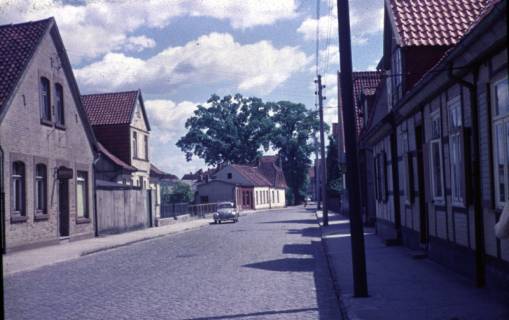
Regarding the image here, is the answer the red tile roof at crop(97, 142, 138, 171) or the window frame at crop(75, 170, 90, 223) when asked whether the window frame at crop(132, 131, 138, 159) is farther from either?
the window frame at crop(75, 170, 90, 223)

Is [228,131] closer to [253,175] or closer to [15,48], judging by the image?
[253,175]

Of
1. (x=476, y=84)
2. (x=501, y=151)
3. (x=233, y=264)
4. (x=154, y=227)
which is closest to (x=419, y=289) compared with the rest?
(x=501, y=151)

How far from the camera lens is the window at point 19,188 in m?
20.0

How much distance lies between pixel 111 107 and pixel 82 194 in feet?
A: 46.0

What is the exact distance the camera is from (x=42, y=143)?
72.1ft

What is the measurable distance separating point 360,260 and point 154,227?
2675cm

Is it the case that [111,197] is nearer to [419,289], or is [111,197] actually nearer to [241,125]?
[419,289]

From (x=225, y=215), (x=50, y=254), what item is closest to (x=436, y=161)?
(x=50, y=254)

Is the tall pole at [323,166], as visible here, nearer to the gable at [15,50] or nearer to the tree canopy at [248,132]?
the gable at [15,50]

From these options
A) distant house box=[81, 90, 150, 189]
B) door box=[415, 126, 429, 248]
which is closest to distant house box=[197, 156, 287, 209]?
distant house box=[81, 90, 150, 189]

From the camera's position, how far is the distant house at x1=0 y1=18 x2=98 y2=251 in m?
19.6

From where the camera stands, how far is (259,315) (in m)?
8.41

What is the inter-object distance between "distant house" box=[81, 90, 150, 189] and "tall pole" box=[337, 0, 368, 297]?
26721 millimetres

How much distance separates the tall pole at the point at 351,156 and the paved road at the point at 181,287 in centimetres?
61
